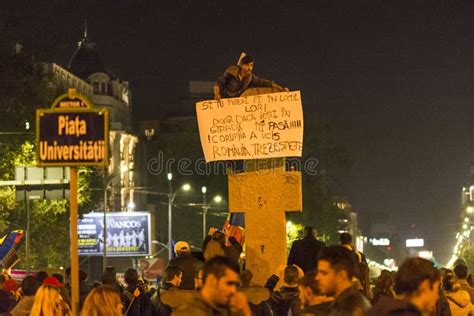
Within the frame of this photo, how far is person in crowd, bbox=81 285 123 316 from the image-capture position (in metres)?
9.30

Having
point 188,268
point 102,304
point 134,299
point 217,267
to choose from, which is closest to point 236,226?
point 134,299

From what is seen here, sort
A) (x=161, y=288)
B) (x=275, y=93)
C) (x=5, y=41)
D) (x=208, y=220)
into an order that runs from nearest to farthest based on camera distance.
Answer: (x=161, y=288) → (x=275, y=93) → (x=5, y=41) → (x=208, y=220)

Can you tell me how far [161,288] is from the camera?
13.1m

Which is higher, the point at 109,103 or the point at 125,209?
the point at 109,103

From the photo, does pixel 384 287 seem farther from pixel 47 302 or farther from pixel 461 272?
pixel 47 302

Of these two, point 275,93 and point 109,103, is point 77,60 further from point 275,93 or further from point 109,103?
point 275,93

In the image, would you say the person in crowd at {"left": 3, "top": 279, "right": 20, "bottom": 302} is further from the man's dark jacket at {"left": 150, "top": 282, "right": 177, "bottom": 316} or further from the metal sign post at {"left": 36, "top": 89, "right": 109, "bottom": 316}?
the metal sign post at {"left": 36, "top": 89, "right": 109, "bottom": 316}

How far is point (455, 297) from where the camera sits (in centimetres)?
1410

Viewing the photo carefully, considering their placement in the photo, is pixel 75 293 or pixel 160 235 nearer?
pixel 75 293

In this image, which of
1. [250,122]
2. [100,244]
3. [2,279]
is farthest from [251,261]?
[100,244]

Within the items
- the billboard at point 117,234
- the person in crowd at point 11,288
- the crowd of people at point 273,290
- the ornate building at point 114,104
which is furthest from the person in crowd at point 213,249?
the ornate building at point 114,104

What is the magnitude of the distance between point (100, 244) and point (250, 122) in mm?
51874

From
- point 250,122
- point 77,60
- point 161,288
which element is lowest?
point 161,288

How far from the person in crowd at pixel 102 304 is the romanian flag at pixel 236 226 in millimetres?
7101
